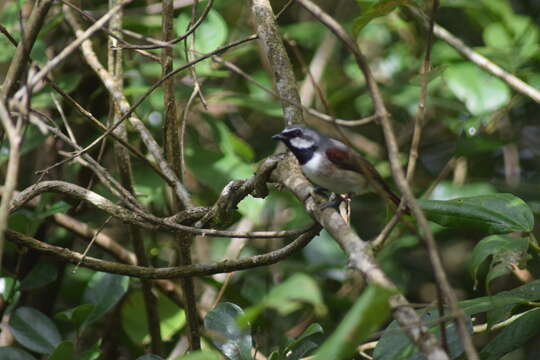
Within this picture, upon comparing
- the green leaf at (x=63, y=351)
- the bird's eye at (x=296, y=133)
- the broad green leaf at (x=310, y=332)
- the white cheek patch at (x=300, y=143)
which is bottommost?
the broad green leaf at (x=310, y=332)

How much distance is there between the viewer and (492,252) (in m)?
2.53

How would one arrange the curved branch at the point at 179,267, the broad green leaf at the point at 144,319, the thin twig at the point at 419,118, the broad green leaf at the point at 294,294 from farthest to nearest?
the broad green leaf at the point at 144,319 < the curved branch at the point at 179,267 < the thin twig at the point at 419,118 < the broad green leaf at the point at 294,294

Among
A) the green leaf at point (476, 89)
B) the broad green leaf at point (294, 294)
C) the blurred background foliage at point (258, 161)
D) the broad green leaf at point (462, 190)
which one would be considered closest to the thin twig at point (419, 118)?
Result: the blurred background foliage at point (258, 161)

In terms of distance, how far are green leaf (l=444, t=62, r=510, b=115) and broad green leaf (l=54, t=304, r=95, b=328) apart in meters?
2.55

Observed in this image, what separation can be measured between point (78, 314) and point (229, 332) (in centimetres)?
86

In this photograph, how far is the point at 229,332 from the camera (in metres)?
2.51

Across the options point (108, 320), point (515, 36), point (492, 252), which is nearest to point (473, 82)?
point (515, 36)

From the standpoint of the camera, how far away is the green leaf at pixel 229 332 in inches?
98.2

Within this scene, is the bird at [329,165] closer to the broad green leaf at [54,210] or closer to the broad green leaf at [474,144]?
the broad green leaf at [54,210]

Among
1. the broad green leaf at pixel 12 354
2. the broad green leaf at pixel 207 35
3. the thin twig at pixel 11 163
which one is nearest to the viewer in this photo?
the thin twig at pixel 11 163

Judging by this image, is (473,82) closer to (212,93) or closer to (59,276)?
(212,93)

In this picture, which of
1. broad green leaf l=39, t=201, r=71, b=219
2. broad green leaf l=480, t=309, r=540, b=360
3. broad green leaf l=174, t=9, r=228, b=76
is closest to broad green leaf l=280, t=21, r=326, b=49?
broad green leaf l=174, t=9, r=228, b=76

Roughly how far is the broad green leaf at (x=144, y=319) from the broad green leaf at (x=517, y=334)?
6.51ft

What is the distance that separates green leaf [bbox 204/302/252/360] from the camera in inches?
98.2
